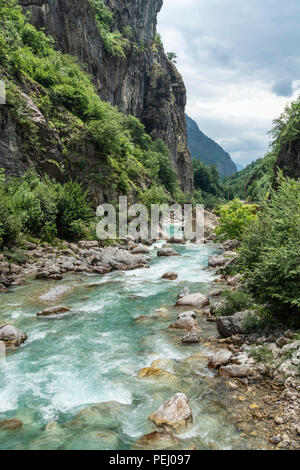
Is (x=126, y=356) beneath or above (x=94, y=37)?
beneath

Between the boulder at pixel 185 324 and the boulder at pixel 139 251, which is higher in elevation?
the boulder at pixel 139 251

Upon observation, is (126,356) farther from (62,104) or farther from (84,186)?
(62,104)

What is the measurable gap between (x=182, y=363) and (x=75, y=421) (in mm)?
3242

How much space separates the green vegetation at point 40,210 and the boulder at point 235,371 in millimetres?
14259

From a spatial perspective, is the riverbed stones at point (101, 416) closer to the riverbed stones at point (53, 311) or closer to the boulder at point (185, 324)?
the boulder at point (185, 324)

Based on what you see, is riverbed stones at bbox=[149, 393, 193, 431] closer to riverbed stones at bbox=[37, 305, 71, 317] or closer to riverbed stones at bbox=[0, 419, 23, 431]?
riverbed stones at bbox=[0, 419, 23, 431]

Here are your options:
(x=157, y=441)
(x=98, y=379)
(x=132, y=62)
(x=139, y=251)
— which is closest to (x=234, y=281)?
(x=98, y=379)

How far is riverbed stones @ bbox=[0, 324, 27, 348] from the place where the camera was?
30.0ft

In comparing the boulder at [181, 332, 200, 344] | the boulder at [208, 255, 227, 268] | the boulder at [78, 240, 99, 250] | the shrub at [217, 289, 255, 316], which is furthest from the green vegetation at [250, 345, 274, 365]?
the boulder at [78, 240, 99, 250]

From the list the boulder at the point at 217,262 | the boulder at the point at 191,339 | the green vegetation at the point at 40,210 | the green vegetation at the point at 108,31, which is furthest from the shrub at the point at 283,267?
the green vegetation at the point at 108,31

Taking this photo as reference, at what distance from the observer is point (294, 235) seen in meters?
9.39

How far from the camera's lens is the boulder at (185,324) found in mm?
10250

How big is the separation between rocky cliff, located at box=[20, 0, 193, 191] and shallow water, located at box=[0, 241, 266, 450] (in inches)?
1785

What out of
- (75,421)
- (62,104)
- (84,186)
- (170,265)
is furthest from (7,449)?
(62,104)
